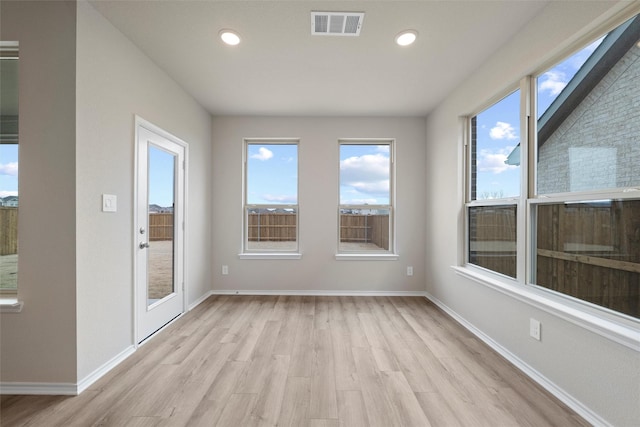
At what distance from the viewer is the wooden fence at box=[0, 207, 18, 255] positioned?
75.1 inches

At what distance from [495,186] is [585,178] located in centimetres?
97

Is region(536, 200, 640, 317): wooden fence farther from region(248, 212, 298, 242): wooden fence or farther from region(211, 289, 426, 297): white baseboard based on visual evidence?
region(248, 212, 298, 242): wooden fence

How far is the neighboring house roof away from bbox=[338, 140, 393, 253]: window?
2247 millimetres

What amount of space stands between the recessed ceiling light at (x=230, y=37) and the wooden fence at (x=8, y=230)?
6.40ft

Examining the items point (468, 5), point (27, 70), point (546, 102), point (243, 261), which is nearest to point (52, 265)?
point (27, 70)

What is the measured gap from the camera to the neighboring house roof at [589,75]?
1.58 metres

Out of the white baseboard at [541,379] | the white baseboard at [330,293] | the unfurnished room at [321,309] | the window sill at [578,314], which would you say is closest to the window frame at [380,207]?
the white baseboard at [330,293]

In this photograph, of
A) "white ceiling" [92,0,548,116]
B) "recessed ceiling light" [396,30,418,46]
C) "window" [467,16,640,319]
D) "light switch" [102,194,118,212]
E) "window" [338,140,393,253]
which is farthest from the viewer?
"window" [338,140,393,253]

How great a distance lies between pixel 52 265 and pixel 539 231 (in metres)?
3.50

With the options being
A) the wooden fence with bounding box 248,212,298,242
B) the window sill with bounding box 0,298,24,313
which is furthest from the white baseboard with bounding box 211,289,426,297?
the window sill with bounding box 0,298,24,313

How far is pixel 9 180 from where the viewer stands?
196 cm

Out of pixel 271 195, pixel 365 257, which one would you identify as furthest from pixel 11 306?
pixel 365 257

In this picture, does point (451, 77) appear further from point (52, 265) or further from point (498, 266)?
point (52, 265)

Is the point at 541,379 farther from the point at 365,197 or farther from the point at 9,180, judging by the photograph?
the point at 9,180
